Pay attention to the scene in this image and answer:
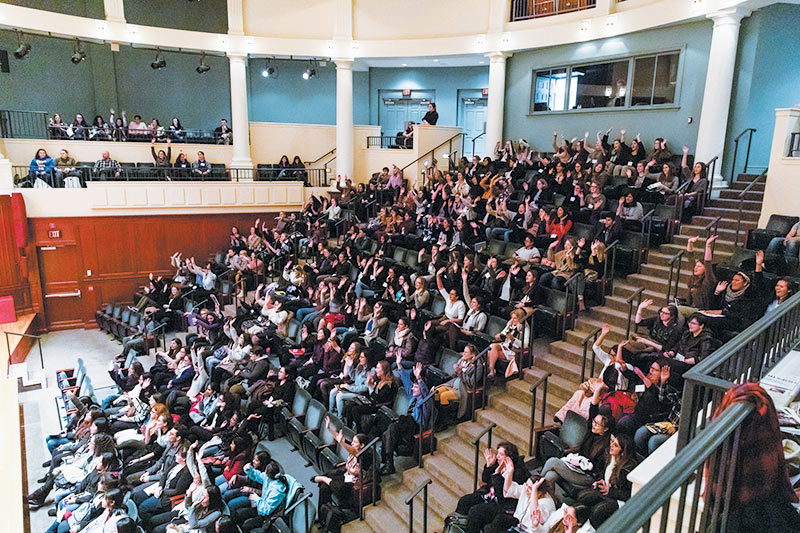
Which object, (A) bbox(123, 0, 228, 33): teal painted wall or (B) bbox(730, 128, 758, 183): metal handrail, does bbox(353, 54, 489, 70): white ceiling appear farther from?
(B) bbox(730, 128, 758, 183): metal handrail

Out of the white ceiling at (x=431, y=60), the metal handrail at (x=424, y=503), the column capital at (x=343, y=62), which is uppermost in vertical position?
the white ceiling at (x=431, y=60)

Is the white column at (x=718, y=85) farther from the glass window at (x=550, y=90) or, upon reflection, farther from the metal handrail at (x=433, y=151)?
the metal handrail at (x=433, y=151)

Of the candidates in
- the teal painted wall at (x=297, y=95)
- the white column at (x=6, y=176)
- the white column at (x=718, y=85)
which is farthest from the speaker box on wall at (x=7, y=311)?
the white column at (x=718, y=85)

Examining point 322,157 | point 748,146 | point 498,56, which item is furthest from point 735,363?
point 322,157

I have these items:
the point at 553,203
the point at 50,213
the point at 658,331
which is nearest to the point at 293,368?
the point at 658,331

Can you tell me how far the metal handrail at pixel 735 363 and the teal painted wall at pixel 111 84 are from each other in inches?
788

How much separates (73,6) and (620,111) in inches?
672

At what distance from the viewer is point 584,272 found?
8539mm

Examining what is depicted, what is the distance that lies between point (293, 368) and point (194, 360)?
2.04m

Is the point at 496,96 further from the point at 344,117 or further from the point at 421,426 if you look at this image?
the point at 421,426

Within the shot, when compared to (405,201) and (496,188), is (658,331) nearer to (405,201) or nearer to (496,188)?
(496,188)

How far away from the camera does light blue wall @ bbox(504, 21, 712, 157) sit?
12.1m

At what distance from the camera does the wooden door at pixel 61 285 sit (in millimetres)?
14234

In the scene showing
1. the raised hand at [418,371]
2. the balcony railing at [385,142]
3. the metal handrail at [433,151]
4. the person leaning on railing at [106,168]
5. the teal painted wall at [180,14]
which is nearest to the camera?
the raised hand at [418,371]
